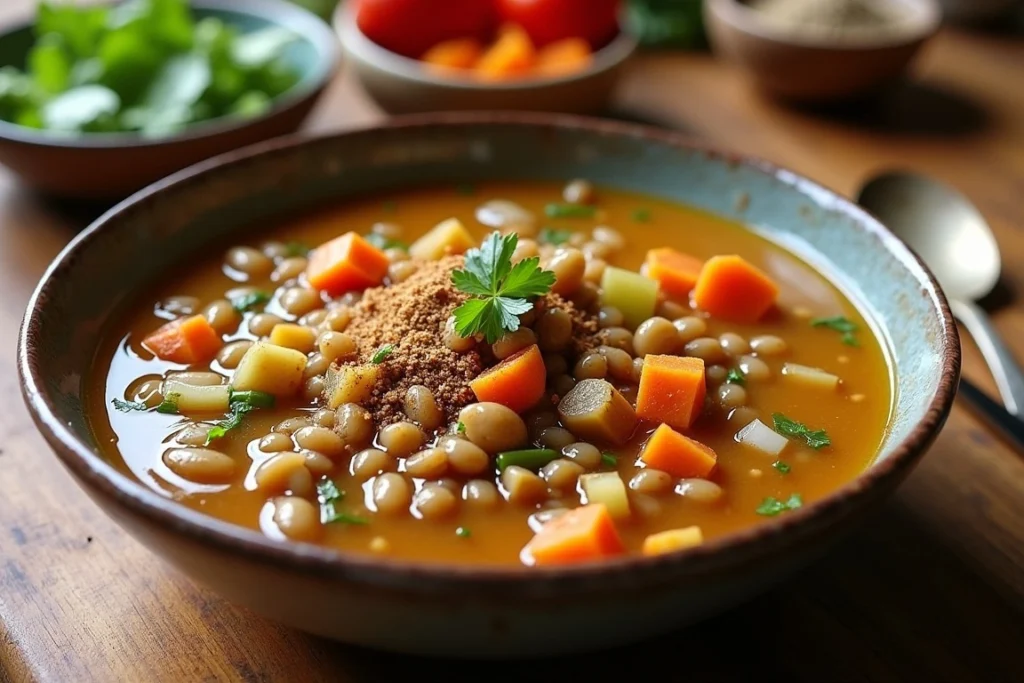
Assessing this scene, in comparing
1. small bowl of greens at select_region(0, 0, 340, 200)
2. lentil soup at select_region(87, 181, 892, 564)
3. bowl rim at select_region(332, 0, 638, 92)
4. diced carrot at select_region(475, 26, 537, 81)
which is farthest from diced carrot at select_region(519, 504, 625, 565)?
diced carrot at select_region(475, 26, 537, 81)

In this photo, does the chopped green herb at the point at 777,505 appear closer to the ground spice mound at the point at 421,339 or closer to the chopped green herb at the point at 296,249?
the ground spice mound at the point at 421,339

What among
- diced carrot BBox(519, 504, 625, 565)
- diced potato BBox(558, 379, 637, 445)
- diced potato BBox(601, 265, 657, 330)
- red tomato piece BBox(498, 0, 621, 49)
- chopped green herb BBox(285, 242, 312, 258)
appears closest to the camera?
diced carrot BBox(519, 504, 625, 565)

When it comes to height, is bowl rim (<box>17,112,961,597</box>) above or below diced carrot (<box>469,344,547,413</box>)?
above

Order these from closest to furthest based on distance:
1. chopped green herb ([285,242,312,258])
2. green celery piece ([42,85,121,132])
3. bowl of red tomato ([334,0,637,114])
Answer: chopped green herb ([285,242,312,258])
green celery piece ([42,85,121,132])
bowl of red tomato ([334,0,637,114])

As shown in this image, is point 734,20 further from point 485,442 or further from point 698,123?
point 485,442

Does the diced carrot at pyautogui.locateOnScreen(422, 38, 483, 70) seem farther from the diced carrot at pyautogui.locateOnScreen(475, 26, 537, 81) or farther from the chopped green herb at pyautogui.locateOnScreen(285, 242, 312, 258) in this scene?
the chopped green herb at pyautogui.locateOnScreen(285, 242, 312, 258)

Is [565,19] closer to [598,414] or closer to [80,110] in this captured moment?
[80,110]

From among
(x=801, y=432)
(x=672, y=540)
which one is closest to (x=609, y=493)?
(x=672, y=540)

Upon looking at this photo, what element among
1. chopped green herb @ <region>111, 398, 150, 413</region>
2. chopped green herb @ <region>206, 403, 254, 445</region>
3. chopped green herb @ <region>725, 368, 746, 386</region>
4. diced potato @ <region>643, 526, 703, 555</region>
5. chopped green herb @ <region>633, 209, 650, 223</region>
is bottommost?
chopped green herb @ <region>111, 398, 150, 413</region>
